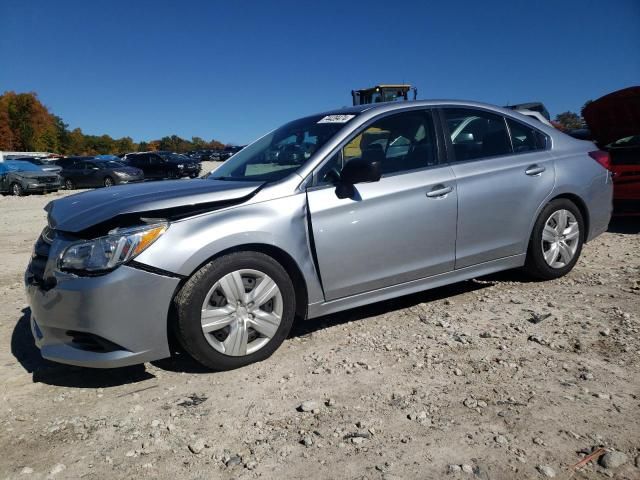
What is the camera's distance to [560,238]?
4.57 metres

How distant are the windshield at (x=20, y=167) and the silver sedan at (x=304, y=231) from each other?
19.6 m

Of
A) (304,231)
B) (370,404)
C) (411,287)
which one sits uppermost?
(304,231)

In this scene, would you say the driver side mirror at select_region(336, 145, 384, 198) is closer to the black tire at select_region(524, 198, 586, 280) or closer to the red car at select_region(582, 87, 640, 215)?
the black tire at select_region(524, 198, 586, 280)

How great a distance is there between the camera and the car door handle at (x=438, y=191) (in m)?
3.75

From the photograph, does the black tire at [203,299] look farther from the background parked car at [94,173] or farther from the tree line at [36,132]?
the tree line at [36,132]

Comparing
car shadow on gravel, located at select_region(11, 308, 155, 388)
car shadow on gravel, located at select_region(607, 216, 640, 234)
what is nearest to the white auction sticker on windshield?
car shadow on gravel, located at select_region(11, 308, 155, 388)

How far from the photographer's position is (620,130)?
25.6 ft

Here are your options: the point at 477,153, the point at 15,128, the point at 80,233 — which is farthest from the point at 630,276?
the point at 15,128

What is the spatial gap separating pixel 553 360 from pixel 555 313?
0.88 metres

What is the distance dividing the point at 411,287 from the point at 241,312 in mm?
1331

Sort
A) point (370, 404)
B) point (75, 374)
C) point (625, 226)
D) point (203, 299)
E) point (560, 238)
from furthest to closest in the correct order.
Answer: point (625, 226)
point (560, 238)
point (75, 374)
point (203, 299)
point (370, 404)

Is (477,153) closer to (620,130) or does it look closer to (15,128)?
(620,130)

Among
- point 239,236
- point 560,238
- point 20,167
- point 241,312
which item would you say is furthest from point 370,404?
point 20,167

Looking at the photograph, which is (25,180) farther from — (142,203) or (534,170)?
(534,170)
